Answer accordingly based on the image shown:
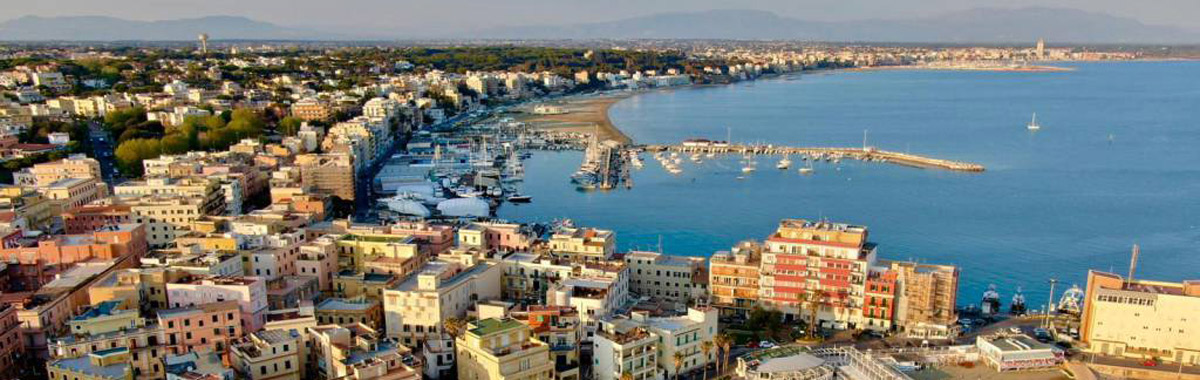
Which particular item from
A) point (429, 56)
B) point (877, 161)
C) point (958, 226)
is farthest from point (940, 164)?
point (429, 56)

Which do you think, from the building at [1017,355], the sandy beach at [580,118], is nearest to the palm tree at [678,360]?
the building at [1017,355]

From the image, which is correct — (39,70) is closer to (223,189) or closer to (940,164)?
(223,189)

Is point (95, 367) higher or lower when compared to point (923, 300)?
higher

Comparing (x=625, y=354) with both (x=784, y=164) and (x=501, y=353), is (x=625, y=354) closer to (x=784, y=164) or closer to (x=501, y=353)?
(x=501, y=353)

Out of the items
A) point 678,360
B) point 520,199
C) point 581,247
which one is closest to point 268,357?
point 678,360

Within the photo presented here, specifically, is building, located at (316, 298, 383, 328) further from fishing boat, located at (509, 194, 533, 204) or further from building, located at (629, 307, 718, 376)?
fishing boat, located at (509, 194, 533, 204)

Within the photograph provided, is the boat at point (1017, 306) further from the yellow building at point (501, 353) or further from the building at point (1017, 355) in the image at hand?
the yellow building at point (501, 353)

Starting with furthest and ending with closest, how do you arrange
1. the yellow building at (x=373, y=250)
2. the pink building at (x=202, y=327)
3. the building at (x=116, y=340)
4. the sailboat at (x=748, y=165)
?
the sailboat at (x=748, y=165) < the yellow building at (x=373, y=250) < the pink building at (x=202, y=327) < the building at (x=116, y=340)
